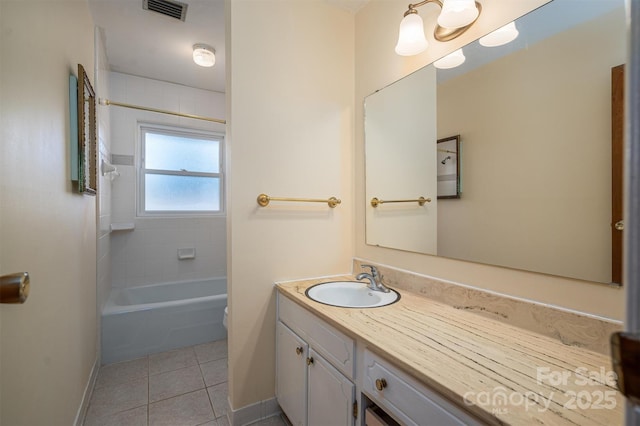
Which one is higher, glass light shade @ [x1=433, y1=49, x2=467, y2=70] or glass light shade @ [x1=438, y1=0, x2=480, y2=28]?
glass light shade @ [x1=438, y1=0, x2=480, y2=28]

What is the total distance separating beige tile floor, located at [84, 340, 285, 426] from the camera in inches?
64.1

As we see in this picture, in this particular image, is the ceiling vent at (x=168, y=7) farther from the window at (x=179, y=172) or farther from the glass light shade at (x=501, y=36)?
the glass light shade at (x=501, y=36)

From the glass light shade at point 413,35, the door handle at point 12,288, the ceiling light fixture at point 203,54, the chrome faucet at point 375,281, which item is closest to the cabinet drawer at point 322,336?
the chrome faucet at point 375,281

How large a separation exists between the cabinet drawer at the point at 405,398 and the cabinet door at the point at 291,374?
0.45 meters

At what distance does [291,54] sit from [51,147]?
1.24 m

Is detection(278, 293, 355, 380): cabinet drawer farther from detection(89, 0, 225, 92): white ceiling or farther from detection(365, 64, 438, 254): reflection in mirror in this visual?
detection(89, 0, 225, 92): white ceiling

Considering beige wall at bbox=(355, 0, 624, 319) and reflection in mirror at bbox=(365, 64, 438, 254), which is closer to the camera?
beige wall at bbox=(355, 0, 624, 319)

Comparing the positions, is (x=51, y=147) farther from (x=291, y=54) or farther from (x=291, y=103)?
(x=291, y=54)

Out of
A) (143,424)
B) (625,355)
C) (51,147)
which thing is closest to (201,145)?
(51,147)

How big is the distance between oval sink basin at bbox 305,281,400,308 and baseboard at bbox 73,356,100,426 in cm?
138

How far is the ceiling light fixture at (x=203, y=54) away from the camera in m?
2.37

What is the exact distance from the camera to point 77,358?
1500mm

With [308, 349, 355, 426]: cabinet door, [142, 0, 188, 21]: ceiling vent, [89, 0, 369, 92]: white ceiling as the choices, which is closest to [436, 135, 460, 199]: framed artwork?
[308, 349, 355, 426]: cabinet door

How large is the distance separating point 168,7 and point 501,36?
2006 mm
